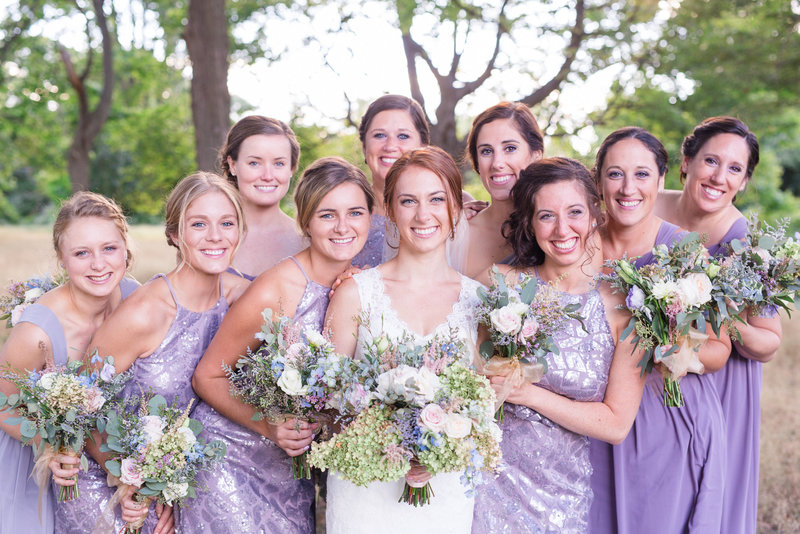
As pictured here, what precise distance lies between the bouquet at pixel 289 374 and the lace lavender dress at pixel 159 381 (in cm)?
48

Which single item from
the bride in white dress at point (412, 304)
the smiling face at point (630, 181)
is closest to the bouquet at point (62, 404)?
the bride in white dress at point (412, 304)

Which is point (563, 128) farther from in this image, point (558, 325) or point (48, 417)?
point (48, 417)

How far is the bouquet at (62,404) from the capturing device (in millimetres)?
3436

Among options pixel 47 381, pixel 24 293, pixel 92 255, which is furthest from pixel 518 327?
pixel 24 293

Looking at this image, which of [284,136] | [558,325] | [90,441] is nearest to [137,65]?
[284,136]

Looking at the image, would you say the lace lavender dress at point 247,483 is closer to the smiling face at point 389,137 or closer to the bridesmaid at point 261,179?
the bridesmaid at point 261,179

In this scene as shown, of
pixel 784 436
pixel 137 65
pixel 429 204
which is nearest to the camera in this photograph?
pixel 429 204

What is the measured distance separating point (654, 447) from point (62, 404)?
10.9 ft

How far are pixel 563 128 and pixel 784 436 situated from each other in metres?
4.94

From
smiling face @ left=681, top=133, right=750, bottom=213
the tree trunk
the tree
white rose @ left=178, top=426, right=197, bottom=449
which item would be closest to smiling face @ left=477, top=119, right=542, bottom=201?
smiling face @ left=681, top=133, right=750, bottom=213

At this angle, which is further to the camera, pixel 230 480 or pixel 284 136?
pixel 284 136

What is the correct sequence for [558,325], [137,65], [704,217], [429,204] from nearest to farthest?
[558,325]
[429,204]
[704,217]
[137,65]

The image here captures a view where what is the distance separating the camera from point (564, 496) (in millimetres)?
3764

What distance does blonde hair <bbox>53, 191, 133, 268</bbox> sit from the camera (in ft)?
13.1
